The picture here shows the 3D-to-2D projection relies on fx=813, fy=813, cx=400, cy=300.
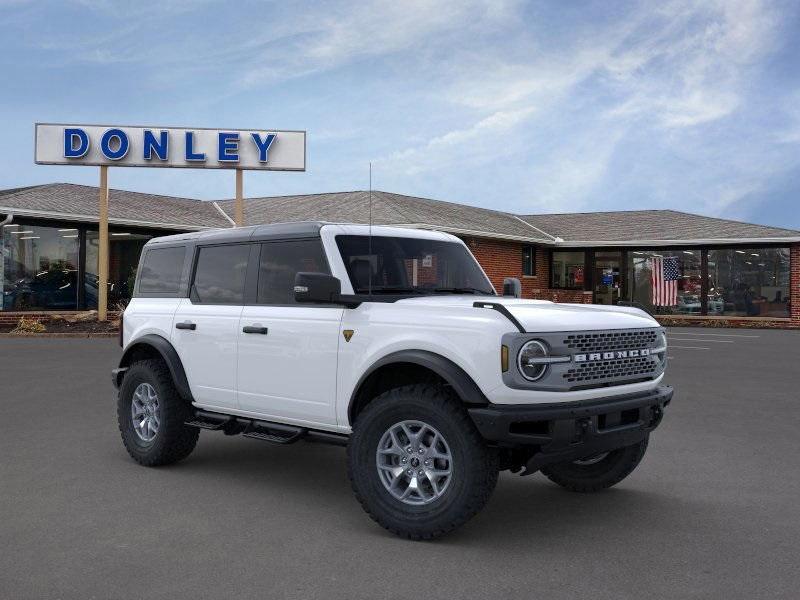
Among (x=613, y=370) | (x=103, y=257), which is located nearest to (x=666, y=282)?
(x=103, y=257)

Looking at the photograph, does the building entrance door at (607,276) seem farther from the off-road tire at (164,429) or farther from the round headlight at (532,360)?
the round headlight at (532,360)

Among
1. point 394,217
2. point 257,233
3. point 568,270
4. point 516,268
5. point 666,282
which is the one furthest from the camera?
point 568,270

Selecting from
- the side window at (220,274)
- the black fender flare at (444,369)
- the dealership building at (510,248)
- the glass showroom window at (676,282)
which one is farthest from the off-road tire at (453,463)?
the glass showroom window at (676,282)

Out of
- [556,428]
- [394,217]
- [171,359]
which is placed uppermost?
[394,217]

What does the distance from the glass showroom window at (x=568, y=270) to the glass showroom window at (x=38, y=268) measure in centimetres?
1871

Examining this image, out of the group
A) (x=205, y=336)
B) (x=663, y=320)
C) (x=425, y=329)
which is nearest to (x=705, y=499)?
(x=425, y=329)

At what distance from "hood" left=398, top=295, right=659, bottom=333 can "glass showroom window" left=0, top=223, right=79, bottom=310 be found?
76.5ft

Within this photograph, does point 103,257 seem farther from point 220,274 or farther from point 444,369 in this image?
point 444,369

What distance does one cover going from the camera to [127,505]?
562 cm

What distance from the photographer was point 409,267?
6188 millimetres

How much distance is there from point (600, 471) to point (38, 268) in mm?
23797

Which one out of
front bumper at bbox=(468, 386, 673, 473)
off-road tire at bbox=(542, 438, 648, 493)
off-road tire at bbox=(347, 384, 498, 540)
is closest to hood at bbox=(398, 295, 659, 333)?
front bumper at bbox=(468, 386, 673, 473)

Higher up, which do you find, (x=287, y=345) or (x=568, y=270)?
(x=568, y=270)

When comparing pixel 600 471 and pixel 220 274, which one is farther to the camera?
pixel 220 274
